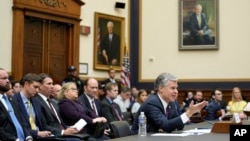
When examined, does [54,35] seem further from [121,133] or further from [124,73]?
[121,133]

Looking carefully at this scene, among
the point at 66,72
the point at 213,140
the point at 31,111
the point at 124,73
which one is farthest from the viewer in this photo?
the point at 124,73

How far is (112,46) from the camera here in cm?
1457

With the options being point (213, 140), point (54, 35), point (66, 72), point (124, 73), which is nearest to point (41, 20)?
point (54, 35)

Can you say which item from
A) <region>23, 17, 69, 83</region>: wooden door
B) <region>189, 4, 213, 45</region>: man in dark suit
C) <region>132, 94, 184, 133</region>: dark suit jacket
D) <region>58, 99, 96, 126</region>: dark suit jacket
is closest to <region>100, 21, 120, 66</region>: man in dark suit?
<region>23, 17, 69, 83</region>: wooden door

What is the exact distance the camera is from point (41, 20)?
1238cm

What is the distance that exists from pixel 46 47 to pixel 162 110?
25.0 feet

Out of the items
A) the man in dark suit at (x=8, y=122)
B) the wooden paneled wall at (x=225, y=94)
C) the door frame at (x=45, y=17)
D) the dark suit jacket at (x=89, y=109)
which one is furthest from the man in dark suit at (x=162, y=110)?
the wooden paneled wall at (x=225, y=94)

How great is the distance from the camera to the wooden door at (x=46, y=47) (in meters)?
12.1

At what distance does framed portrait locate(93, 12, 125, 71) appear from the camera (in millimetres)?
14070

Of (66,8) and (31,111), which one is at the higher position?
(66,8)

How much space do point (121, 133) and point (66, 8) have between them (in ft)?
27.2

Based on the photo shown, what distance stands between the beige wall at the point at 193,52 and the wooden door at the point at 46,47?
3.30 m

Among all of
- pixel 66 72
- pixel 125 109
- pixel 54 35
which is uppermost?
pixel 54 35

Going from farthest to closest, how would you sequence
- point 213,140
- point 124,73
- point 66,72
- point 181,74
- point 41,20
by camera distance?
point 181,74 → point 124,73 → point 66,72 → point 41,20 → point 213,140
